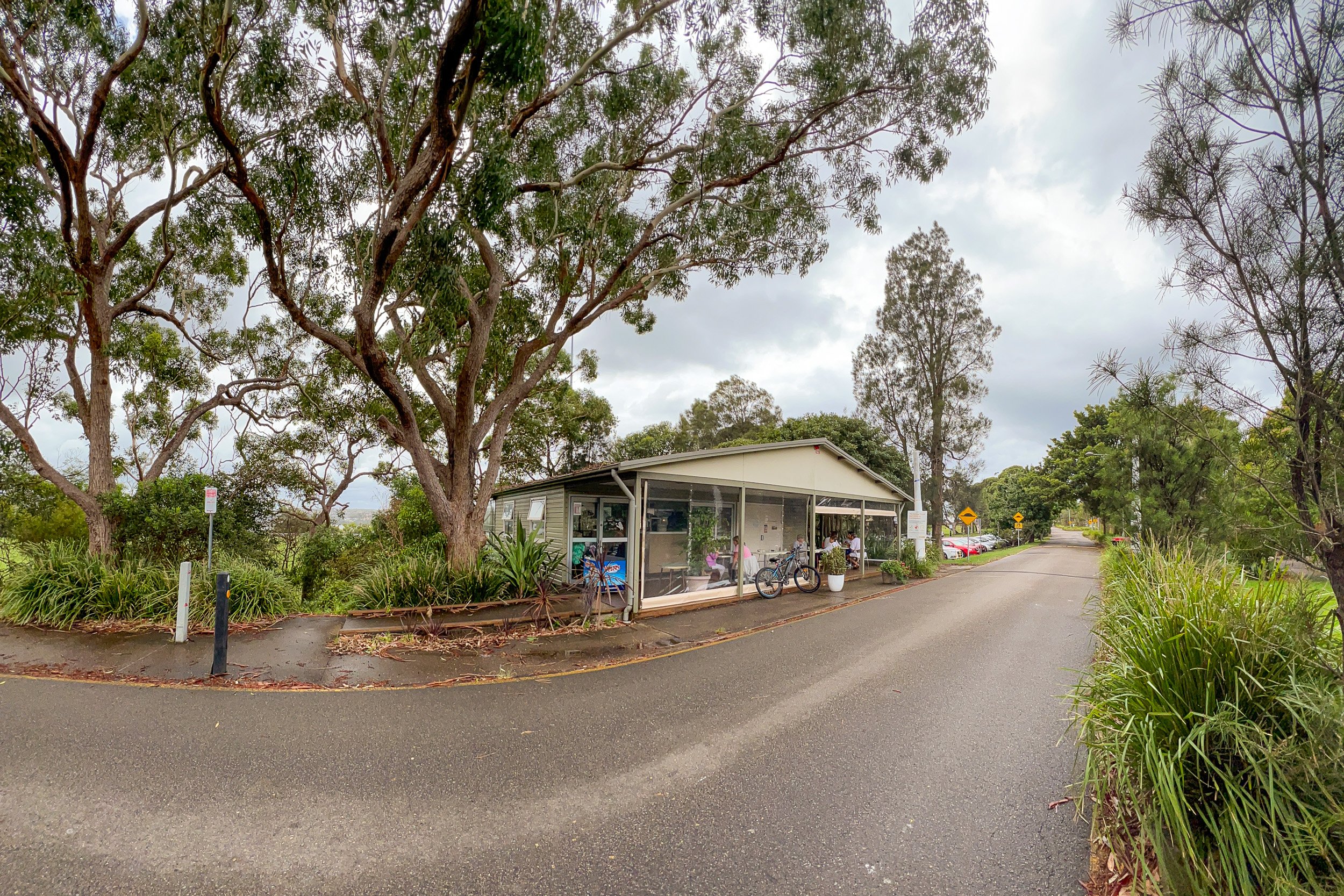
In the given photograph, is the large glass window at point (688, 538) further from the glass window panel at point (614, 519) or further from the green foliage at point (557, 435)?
the green foliage at point (557, 435)

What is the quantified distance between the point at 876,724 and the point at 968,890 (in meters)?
2.20

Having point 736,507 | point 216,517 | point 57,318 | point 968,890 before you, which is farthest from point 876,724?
point 57,318

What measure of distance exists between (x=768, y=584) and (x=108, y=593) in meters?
11.4

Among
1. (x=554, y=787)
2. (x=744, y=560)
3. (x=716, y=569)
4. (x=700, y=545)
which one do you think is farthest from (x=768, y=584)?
(x=554, y=787)

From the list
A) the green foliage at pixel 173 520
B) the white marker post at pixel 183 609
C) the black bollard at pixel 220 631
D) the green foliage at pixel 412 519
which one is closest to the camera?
the black bollard at pixel 220 631

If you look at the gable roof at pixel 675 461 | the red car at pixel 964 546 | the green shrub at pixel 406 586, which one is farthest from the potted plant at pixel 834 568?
the red car at pixel 964 546

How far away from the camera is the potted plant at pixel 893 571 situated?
51.3ft

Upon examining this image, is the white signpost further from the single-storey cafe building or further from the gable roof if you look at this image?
the single-storey cafe building

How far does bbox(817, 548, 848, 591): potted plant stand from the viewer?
43.3 feet

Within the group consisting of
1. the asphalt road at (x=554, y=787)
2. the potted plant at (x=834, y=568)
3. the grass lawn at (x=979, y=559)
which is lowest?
the grass lawn at (x=979, y=559)

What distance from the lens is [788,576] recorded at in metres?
13.1

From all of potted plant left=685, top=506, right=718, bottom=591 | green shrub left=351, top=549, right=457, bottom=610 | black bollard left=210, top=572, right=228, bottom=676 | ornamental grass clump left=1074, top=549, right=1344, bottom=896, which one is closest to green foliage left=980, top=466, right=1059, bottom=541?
potted plant left=685, top=506, right=718, bottom=591

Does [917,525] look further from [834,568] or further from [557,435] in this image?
[557,435]

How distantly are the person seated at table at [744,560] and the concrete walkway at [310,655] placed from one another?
2.98m
